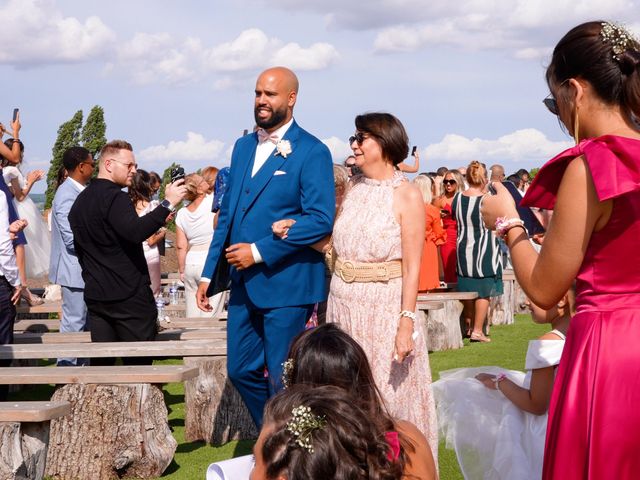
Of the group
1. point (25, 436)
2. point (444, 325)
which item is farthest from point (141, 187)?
point (25, 436)

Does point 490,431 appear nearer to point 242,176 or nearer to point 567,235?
point 567,235

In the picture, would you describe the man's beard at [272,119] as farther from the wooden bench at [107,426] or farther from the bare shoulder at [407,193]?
the wooden bench at [107,426]

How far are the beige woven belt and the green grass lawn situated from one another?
1.45 m

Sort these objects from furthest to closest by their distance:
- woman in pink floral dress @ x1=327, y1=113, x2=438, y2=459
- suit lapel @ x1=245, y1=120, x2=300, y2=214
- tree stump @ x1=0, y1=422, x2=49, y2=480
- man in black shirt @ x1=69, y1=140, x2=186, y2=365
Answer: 1. man in black shirt @ x1=69, y1=140, x2=186, y2=365
2. suit lapel @ x1=245, y1=120, x2=300, y2=214
3. woman in pink floral dress @ x1=327, y1=113, x2=438, y2=459
4. tree stump @ x1=0, y1=422, x2=49, y2=480

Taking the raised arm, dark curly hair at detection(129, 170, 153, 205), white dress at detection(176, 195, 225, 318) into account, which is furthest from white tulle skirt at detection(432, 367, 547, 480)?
dark curly hair at detection(129, 170, 153, 205)

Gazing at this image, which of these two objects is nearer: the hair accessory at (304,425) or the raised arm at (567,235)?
the hair accessory at (304,425)

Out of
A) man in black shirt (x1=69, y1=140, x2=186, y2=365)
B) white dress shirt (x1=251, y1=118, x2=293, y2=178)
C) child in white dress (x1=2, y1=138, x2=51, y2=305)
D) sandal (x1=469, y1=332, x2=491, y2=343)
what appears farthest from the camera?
child in white dress (x1=2, y1=138, x2=51, y2=305)

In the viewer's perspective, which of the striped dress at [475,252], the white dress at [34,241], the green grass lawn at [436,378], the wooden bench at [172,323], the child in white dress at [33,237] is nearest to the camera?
the green grass lawn at [436,378]

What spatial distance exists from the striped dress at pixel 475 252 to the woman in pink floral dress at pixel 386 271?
6465 millimetres

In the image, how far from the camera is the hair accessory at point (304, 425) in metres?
2.35

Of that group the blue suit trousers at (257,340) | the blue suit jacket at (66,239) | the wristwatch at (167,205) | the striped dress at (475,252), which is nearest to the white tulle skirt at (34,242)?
the blue suit jacket at (66,239)

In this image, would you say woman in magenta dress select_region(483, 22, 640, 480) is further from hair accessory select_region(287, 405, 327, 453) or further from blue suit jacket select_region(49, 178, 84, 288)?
blue suit jacket select_region(49, 178, 84, 288)

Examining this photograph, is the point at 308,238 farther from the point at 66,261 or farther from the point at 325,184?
the point at 66,261

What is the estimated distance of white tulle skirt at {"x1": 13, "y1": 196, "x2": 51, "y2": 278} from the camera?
12.6 metres
